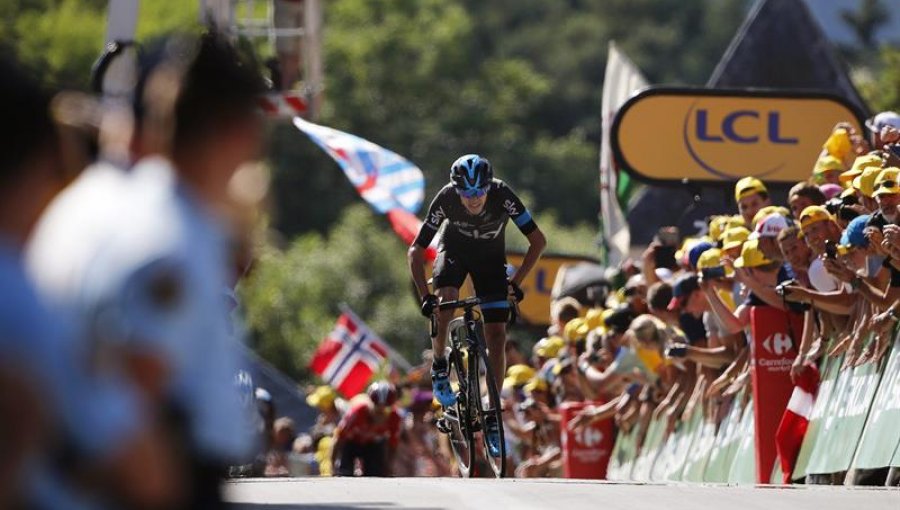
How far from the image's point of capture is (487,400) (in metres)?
14.6

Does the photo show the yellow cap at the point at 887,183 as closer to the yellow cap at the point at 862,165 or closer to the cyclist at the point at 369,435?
the yellow cap at the point at 862,165

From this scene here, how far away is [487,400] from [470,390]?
0.14 meters

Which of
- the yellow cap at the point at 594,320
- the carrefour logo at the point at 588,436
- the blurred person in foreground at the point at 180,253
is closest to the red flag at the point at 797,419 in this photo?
the carrefour logo at the point at 588,436

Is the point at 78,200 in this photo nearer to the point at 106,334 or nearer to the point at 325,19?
the point at 106,334

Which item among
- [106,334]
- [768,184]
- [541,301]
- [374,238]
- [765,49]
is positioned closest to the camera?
[106,334]

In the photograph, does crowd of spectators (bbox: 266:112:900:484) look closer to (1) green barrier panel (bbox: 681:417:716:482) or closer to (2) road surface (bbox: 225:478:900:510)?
(1) green barrier panel (bbox: 681:417:716:482)

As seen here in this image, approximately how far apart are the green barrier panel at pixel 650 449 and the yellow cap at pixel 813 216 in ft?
13.2

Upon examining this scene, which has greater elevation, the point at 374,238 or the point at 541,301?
the point at 374,238

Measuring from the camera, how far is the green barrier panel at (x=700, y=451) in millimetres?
16266

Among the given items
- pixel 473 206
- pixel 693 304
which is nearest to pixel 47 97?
pixel 473 206

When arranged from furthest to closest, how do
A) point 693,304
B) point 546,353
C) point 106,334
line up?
point 546,353, point 693,304, point 106,334

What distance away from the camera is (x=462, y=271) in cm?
1483

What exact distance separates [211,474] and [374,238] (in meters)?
68.5

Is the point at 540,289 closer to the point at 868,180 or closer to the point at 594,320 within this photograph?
the point at 594,320
